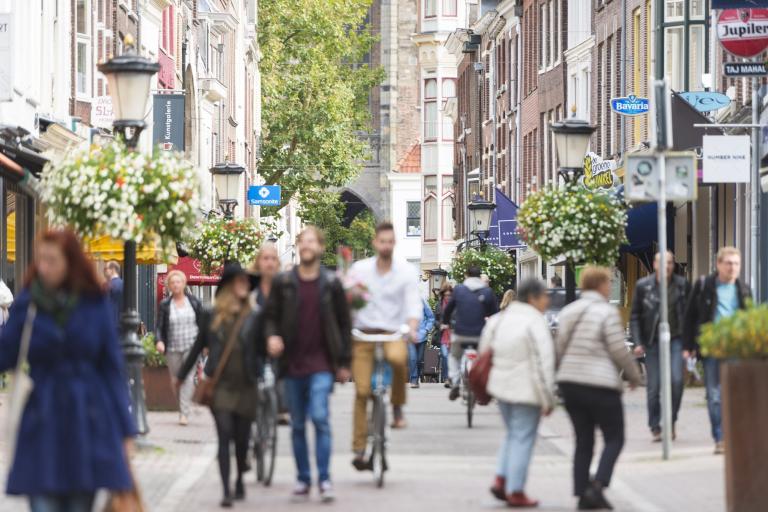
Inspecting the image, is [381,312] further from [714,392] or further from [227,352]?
[714,392]

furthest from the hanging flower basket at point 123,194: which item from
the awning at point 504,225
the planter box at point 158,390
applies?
the awning at point 504,225

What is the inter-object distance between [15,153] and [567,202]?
7.53 m

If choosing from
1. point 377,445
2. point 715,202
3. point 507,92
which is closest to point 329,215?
point 507,92

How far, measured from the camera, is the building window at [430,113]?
8344 cm

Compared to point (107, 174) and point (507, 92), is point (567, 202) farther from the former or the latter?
point (507, 92)

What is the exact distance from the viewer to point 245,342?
40.4 ft

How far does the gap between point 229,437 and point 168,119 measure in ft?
105

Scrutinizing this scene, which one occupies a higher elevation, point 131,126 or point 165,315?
point 131,126

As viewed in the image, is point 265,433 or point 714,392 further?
point 714,392

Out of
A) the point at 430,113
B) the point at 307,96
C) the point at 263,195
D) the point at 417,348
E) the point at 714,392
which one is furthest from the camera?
the point at 430,113

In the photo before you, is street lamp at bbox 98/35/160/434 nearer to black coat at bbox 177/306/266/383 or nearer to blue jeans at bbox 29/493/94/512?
black coat at bbox 177/306/266/383

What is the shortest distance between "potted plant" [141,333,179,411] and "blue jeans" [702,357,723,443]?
7918mm

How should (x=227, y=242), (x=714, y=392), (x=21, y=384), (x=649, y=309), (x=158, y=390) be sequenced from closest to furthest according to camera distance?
(x=21, y=384), (x=714, y=392), (x=649, y=309), (x=158, y=390), (x=227, y=242)

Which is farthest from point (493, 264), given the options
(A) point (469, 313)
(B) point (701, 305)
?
(B) point (701, 305)
